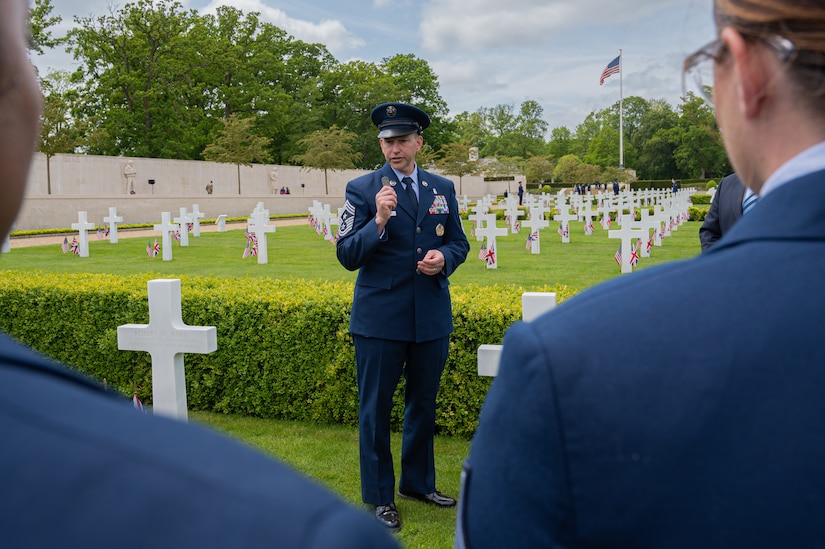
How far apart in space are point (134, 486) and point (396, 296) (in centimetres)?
326

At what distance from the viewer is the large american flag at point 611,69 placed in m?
42.0

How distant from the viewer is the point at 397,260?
3.81 metres

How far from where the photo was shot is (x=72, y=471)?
478mm

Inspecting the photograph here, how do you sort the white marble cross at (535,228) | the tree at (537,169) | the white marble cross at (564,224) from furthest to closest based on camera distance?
1. the tree at (537,169)
2. the white marble cross at (564,224)
3. the white marble cross at (535,228)

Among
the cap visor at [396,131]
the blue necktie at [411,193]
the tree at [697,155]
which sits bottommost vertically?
the blue necktie at [411,193]

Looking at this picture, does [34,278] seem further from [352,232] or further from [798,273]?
[798,273]

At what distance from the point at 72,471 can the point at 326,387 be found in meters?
4.96

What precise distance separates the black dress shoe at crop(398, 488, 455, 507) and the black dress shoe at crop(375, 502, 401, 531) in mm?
287

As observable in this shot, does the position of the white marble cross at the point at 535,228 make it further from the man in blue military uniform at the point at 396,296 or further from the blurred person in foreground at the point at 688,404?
the blurred person in foreground at the point at 688,404

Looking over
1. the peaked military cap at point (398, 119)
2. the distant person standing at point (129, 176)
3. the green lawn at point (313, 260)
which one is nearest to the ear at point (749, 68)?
the peaked military cap at point (398, 119)

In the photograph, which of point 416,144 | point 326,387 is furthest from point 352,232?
point 326,387

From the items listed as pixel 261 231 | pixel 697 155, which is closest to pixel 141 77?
pixel 261 231

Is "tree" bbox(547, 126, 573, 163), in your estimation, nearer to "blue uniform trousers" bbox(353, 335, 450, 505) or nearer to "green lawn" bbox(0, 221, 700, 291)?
"green lawn" bbox(0, 221, 700, 291)

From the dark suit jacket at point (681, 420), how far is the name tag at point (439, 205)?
3.13 meters
